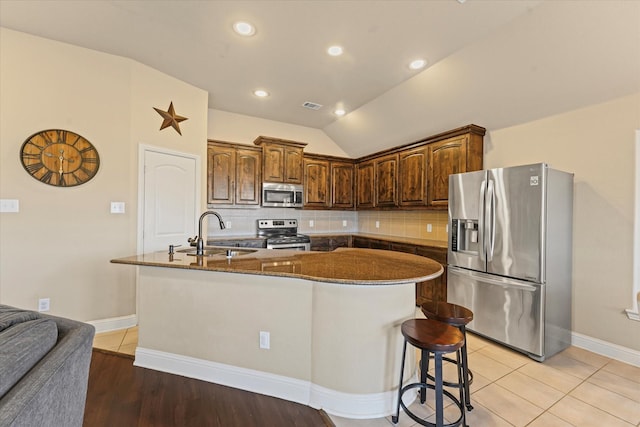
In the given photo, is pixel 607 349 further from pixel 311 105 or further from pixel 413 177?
pixel 311 105

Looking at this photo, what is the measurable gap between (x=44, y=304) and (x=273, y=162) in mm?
3235

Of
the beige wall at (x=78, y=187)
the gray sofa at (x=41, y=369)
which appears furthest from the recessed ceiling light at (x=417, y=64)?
the gray sofa at (x=41, y=369)

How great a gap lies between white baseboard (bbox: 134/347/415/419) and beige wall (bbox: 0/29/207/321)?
127 cm

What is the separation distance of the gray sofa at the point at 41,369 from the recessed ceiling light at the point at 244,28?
8.36 feet

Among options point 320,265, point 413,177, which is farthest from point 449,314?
point 413,177

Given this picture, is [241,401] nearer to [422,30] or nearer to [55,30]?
[422,30]

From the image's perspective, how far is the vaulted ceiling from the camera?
2.27 m

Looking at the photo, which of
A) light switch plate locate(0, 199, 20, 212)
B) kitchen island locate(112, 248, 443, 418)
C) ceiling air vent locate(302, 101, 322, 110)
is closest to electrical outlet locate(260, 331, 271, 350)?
kitchen island locate(112, 248, 443, 418)

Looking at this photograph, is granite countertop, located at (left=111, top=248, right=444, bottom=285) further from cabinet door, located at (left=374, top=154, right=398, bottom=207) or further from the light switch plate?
cabinet door, located at (left=374, top=154, right=398, bottom=207)

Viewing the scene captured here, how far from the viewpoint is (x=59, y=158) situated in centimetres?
283

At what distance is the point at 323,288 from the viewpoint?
6.14ft

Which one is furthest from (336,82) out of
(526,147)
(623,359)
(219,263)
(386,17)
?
(623,359)

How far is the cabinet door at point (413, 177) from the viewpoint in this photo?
4098mm

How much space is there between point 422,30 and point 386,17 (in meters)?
0.39
